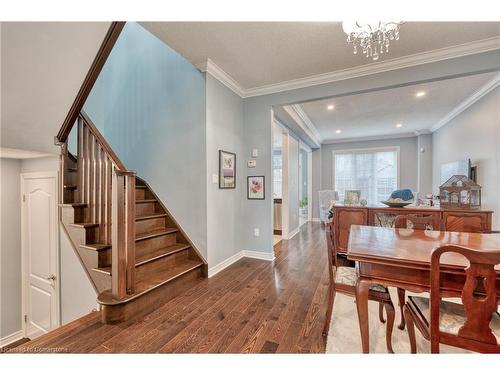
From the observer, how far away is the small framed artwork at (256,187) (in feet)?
11.7

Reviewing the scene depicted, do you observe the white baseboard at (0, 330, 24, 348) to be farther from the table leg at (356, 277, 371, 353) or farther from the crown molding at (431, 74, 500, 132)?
the crown molding at (431, 74, 500, 132)

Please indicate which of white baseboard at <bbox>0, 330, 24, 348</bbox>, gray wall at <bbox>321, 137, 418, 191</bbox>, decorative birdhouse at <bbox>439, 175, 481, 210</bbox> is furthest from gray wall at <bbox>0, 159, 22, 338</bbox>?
gray wall at <bbox>321, 137, 418, 191</bbox>

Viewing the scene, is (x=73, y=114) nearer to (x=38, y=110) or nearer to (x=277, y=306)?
(x=38, y=110)

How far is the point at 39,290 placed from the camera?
2.92m

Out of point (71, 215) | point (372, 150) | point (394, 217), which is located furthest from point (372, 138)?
point (71, 215)

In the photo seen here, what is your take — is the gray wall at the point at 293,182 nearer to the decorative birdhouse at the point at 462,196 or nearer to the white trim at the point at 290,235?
the white trim at the point at 290,235

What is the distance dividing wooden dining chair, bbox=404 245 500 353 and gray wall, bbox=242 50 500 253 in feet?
8.15

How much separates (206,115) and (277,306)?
94.0 inches

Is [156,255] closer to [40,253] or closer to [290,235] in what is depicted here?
[40,253]

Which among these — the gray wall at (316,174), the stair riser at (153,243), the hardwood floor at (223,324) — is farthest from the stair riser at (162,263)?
the gray wall at (316,174)

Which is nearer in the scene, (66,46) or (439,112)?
(66,46)

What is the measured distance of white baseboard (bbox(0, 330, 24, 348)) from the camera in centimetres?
299

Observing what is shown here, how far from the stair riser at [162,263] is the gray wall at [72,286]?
501 mm
